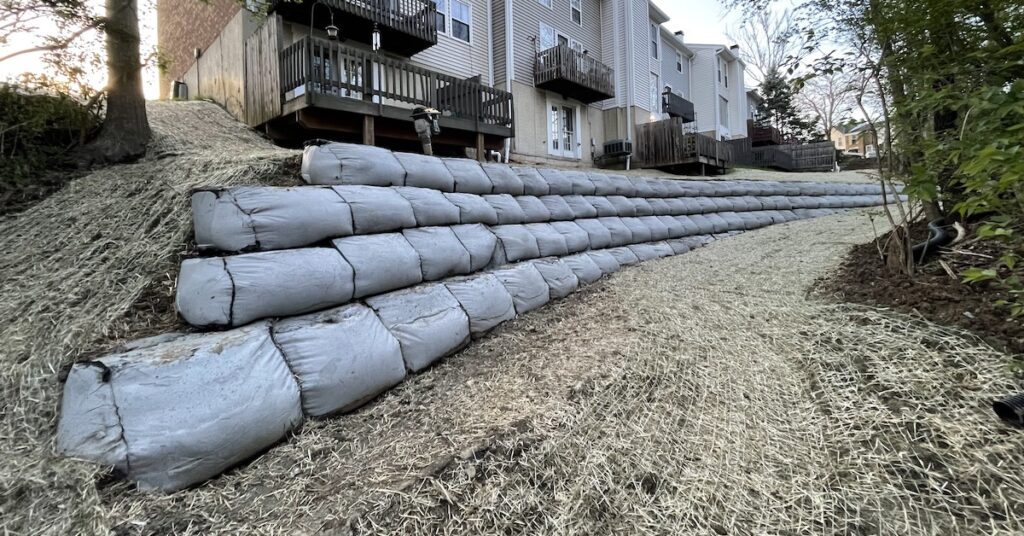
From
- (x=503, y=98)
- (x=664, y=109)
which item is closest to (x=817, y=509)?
(x=503, y=98)

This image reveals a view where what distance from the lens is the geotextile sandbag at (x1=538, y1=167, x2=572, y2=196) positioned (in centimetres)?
445

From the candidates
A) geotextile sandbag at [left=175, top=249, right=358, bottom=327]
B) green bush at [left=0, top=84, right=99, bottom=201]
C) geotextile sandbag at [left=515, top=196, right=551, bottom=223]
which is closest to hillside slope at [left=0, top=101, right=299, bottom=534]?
geotextile sandbag at [left=175, top=249, right=358, bottom=327]

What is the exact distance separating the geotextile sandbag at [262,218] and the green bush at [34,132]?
7.68 feet

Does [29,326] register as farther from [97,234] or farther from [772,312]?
[772,312]

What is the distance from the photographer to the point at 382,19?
7.38 metres

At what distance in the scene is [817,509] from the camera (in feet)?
4.31

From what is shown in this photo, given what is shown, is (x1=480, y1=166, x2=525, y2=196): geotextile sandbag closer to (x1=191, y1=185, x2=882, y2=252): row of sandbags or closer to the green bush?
(x1=191, y1=185, x2=882, y2=252): row of sandbags

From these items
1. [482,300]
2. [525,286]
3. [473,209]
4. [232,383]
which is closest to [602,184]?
[473,209]

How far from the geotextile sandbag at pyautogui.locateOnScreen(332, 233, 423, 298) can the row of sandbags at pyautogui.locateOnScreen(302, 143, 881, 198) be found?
551 millimetres

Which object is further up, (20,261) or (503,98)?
(503,98)

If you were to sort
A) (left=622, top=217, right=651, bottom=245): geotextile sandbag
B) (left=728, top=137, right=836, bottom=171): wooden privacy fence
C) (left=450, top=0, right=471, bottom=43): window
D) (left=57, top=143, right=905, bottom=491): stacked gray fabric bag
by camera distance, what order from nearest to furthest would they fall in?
(left=57, top=143, right=905, bottom=491): stacked gray fabric bag, (left=622, top=217, right=651, bottom=245): geotextile sandbag, (left=450, top=0, right=471, bottom=43): window, (left=728, top=137, right=836, bottom=171): wooden privacy fence

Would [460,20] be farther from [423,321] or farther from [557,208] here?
[423,321]

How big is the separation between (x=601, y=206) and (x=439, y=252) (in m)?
2.61

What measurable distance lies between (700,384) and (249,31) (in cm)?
859
